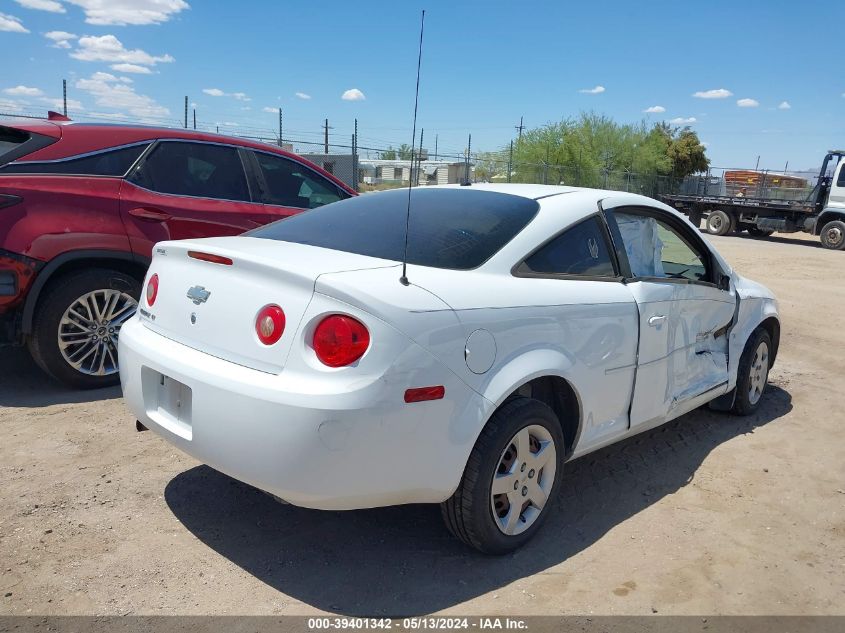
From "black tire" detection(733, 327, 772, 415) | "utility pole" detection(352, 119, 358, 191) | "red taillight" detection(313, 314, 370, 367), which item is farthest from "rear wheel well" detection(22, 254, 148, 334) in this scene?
"utility pole" detection(352, 119, 358, 191)

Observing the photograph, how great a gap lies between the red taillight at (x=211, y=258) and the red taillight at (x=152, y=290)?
0.26 meters

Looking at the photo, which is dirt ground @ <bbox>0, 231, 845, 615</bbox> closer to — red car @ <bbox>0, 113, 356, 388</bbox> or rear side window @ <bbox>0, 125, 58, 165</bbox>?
red car @ <bbox>0, 113, 356, 388</bbox>

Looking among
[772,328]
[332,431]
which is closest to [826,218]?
[772,328]

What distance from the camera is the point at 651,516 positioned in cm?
352

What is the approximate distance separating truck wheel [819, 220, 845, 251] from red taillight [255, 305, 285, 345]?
22.2 meters

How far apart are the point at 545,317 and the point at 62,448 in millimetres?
2731

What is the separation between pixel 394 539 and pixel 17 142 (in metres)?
3.61

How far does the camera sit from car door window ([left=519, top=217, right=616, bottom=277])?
3.20m

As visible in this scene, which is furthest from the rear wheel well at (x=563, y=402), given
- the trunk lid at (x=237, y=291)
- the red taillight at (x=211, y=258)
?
the red taillight at (x=211, y=258)

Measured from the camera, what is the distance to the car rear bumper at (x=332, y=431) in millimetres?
2398

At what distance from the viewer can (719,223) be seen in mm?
24344

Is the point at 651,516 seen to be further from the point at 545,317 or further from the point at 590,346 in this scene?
the point at 545,317

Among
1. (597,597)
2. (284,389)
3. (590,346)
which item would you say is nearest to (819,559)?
(597,597)

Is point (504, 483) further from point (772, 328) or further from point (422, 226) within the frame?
point (772, 328)
